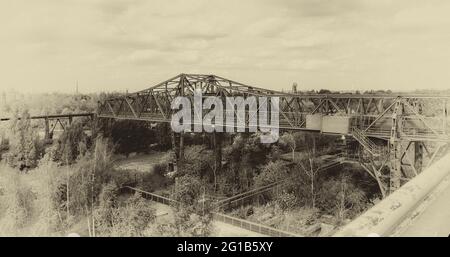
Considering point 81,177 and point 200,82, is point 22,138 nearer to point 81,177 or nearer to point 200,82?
point 81,177

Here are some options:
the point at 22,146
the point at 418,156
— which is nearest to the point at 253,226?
the point at 418,156

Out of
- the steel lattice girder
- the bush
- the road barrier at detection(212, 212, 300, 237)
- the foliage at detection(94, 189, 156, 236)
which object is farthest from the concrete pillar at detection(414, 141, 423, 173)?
the foliage at detection(94, 189, 156, 236)

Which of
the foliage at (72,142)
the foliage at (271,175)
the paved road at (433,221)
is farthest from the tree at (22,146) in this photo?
the paved road at (433,221)

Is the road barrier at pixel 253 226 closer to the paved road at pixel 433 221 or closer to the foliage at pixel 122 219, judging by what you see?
the foliage at pixel 122 219

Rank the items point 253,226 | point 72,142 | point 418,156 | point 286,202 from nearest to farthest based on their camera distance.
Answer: point 418,156, point 253,226, point 286,202, point 72,142

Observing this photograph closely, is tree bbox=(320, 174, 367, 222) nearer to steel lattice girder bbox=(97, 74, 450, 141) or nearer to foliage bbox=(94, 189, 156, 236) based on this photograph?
steel lattice girder bbox=(97, 74, 450, 141)

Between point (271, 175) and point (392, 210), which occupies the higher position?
point (392, 210)

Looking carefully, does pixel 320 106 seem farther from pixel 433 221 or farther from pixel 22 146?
pixel 22 146

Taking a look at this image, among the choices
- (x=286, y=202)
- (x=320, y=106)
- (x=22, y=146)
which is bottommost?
(x=286, y=202)
